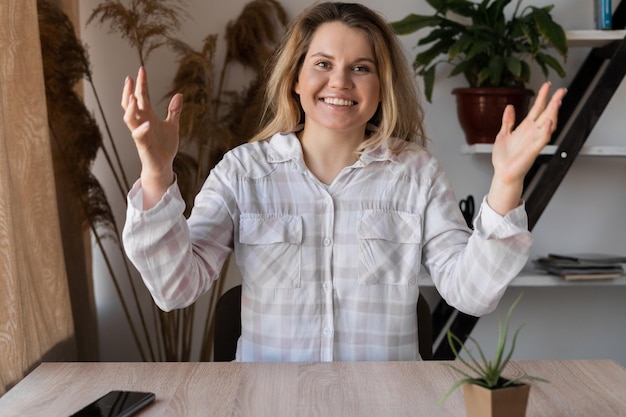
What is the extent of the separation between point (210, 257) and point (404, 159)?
54 centimetres

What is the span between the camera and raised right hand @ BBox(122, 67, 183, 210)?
1411 mm

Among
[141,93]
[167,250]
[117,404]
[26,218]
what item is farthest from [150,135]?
[26,218]

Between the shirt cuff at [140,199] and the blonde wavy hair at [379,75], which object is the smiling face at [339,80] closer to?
the blonde wavy hair at [379,75]

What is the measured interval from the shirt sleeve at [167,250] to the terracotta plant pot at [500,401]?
0.67 m

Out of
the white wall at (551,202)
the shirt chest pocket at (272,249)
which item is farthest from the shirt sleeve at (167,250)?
the white wall at (551,202)

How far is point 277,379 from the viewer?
1475 millimetres

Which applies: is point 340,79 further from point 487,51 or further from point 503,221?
point 487,51

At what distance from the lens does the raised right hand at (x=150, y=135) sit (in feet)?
4.63

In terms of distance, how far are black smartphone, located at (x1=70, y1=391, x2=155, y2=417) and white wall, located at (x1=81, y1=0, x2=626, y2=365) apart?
2001 millimetres

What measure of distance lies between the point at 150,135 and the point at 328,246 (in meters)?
0.61

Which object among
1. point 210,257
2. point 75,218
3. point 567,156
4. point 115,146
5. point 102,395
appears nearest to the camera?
point 102,395

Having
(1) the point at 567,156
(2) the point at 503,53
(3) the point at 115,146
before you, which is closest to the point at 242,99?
(3) the point at 115,146

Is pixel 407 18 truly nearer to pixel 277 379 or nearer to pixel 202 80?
pixel 202 80

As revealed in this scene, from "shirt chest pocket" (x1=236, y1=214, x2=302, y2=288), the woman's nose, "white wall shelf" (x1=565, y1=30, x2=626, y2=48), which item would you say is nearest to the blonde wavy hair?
the woman's nose
